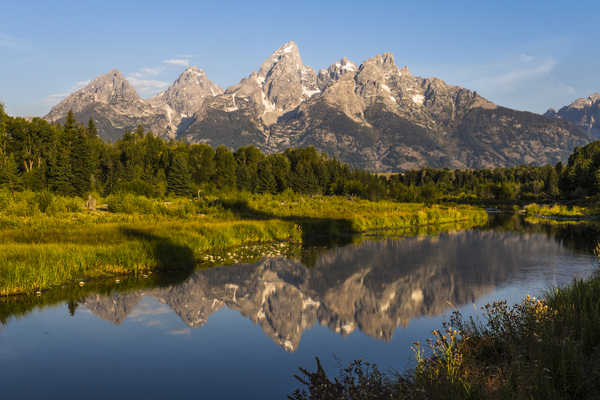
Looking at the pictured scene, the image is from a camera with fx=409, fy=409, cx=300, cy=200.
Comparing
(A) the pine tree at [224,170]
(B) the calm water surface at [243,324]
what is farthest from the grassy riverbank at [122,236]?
(A) the pine tree at [224,170]

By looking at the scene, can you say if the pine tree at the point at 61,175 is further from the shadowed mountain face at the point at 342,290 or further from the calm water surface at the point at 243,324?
the calm water surface at the point at 243,324

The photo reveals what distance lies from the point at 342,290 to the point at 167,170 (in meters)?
98.6

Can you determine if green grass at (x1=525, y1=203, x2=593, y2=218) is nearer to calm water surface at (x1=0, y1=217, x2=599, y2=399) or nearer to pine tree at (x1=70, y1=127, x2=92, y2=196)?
calm water surface at (x1=0, y1=217, x2=599, y2=399)

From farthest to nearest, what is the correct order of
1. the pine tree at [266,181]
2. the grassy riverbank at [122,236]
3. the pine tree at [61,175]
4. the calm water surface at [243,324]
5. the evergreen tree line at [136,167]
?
the pine tree at [266,181]
the evergreen tree line at [136,167]
the pine tree at [61,175]
the grassy riverbank at [122,236]
the calm water surface at [243,324]

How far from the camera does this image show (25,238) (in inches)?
1027

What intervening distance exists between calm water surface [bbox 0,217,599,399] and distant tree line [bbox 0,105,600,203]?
44.0m

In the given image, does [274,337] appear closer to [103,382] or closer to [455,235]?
[103,382]

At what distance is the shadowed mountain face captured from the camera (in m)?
17.7

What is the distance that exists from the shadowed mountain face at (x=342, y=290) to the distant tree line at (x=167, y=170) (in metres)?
42.1

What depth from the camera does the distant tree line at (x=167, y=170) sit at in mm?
76250

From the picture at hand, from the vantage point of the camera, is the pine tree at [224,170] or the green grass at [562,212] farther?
the pine tree at [224,170]

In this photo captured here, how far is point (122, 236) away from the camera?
28.6 metres

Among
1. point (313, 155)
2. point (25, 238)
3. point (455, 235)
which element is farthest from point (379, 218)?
point (313, 155)

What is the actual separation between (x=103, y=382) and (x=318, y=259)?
807 inches
